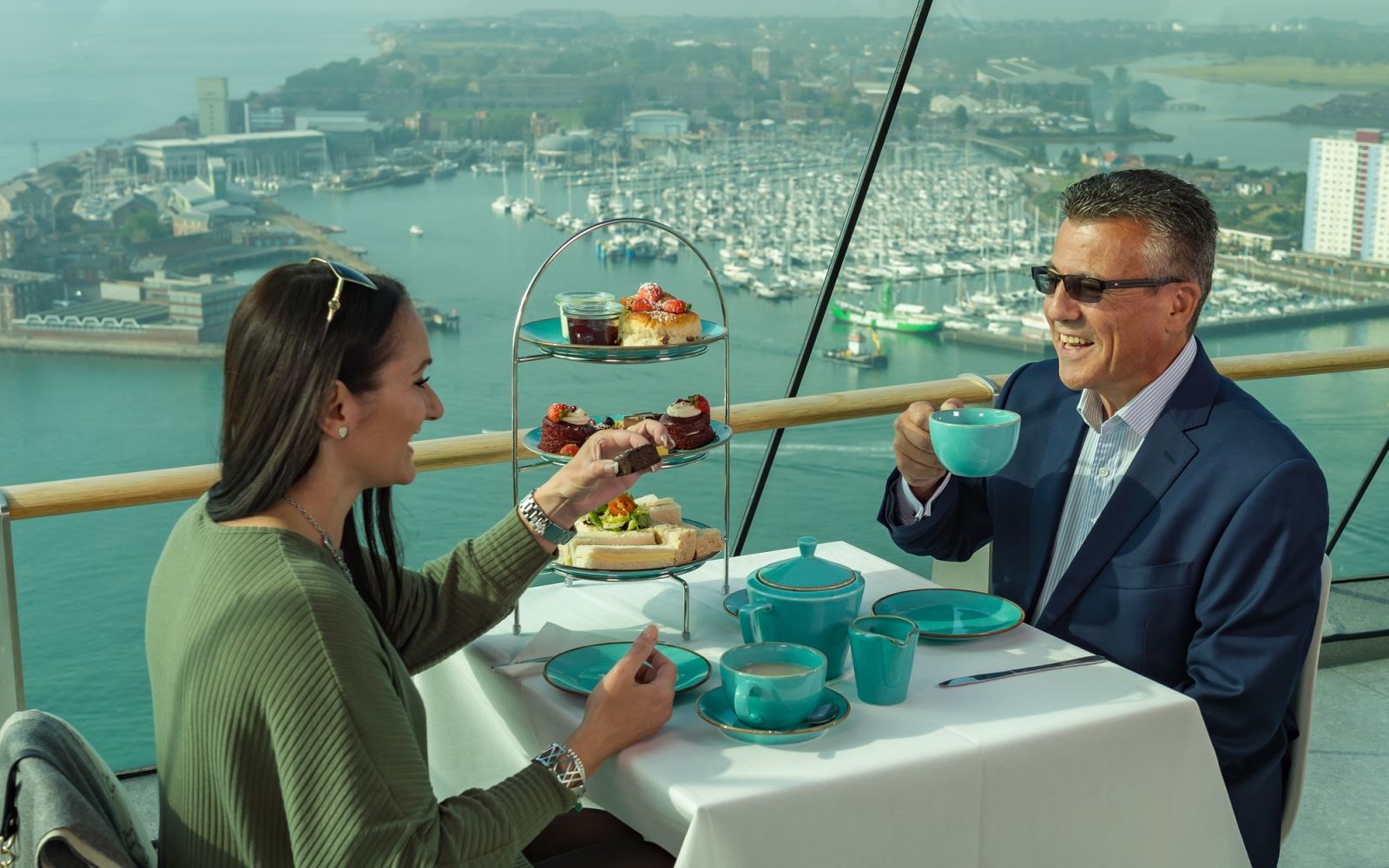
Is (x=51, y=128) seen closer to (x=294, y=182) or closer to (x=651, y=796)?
(x=294, y=182)

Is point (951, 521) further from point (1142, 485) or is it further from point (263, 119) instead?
point (263, 119)

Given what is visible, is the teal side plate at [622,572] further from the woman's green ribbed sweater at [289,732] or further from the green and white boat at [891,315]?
the green and white boat at [891,315]

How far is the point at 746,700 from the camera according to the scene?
159 centimetres

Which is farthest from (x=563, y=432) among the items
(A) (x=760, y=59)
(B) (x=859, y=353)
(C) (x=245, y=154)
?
(B) (x=859, y=353)

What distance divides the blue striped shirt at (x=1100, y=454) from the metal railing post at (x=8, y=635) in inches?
63.4

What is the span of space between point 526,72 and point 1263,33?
12.8 m

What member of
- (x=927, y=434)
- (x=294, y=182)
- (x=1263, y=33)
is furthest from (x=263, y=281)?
(x=1263, y=33)

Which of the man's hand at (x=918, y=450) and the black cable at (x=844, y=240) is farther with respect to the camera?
the black cable at (x=844, y=240)

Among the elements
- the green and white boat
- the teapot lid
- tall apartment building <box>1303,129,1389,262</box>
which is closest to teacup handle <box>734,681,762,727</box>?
the teapot lid

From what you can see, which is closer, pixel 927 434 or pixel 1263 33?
pixel 927 434

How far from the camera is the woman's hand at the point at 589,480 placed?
1921mm

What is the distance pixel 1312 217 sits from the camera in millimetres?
17906

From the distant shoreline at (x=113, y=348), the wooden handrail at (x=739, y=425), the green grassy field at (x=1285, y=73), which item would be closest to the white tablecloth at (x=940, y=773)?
the wooden handrail at (x=739, y=425)

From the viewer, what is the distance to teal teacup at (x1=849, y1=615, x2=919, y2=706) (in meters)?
1.67
